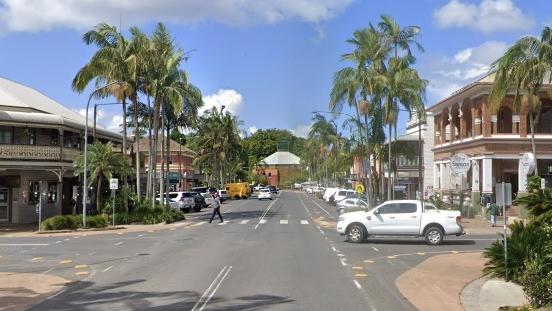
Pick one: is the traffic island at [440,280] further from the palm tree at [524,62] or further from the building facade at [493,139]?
the building facade at [493,139]

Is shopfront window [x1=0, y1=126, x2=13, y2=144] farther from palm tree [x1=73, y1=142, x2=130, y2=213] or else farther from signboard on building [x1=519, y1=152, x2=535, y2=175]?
signboard on building [x1=519, y1=152, x2=535, y2=175]

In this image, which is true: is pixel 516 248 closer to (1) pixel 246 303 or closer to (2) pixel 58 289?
(1) pixel 246 303

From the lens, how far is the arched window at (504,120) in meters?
44.8

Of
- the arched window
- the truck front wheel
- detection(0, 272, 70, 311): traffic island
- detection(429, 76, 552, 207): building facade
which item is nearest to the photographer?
detection(0, 272, 70, 311): traffic island

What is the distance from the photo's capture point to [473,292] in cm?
1338

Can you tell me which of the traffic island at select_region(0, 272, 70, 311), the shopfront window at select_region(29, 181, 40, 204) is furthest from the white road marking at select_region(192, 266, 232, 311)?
the shopfront window at select_region(29, 181, 40, 204)

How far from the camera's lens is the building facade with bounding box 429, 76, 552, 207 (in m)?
42.8

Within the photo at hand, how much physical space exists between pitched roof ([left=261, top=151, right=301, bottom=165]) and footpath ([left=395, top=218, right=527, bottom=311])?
15475 cm

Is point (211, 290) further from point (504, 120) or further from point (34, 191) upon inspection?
point (504, 120)

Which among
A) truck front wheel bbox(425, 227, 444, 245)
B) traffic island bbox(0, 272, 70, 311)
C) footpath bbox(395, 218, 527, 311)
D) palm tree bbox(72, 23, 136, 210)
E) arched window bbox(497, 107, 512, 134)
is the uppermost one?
palm tree bbox(72, 23, 136, 210)

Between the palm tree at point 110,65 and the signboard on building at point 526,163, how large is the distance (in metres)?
24.7

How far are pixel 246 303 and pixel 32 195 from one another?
103 ft

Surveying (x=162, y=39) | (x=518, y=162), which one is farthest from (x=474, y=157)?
(x=162, y=39)

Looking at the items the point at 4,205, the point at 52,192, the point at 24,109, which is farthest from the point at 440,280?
the point at 52,192
